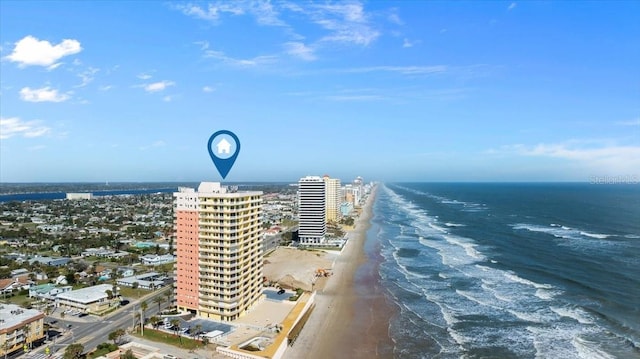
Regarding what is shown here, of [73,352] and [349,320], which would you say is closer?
[73,352]

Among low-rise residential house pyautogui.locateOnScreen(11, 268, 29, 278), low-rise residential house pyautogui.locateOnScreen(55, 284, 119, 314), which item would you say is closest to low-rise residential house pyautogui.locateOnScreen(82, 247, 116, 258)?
low-rise residential house pyautogui.locateOnScreen(11, 268, 29, 278)

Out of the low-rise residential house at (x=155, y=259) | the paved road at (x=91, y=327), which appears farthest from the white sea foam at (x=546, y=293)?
the low-rise residential house at (x=155, y=259)

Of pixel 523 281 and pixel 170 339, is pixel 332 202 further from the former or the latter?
pixel 170 339

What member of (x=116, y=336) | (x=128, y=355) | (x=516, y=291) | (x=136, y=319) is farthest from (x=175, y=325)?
(x=516, y=291)

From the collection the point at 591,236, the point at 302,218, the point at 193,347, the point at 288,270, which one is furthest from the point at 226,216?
→ the point at 591,236

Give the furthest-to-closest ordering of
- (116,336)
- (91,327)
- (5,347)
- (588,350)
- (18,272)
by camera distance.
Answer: (18,272) < (91,327) < (588,350) < (116,336) < (5,347)

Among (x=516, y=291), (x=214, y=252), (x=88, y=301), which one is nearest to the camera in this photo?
(x=214, y=252)

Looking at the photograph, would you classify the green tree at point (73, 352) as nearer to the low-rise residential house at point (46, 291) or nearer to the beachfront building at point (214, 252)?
the beachfront building at point (214, 252)

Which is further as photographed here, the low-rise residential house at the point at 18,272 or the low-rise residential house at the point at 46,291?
the low-rise residential house at the point at 18,272
